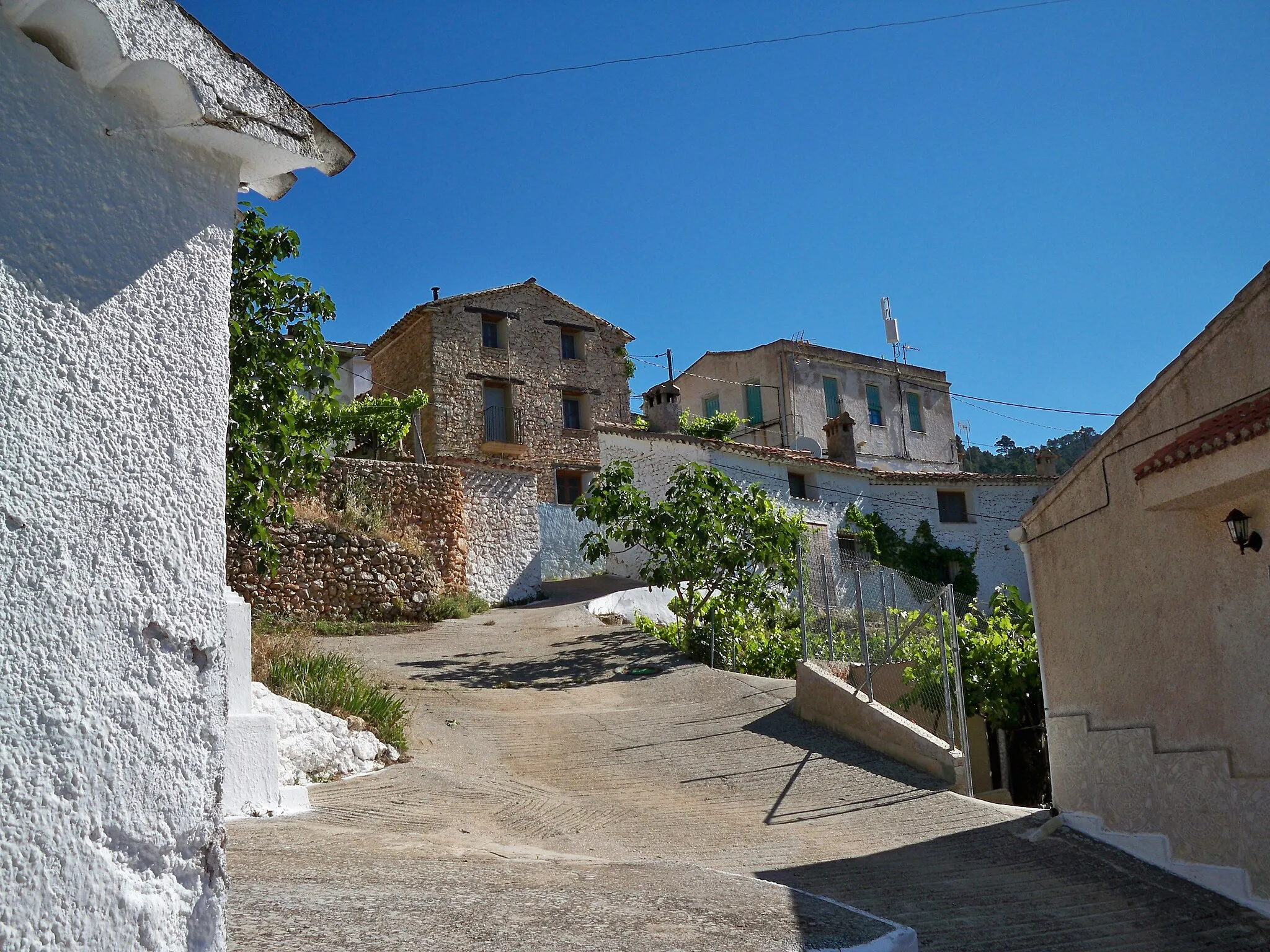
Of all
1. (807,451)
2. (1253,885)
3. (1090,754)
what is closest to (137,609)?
(1253,885)

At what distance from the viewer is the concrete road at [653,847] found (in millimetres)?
3857

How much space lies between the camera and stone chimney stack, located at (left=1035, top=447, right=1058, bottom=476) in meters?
31.4

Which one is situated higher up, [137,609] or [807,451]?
[807,451]

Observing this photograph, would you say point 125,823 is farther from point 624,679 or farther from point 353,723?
point 624,679

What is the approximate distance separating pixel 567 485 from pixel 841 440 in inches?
312

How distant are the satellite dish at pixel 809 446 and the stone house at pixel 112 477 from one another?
2507cm

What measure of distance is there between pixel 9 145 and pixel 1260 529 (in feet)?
24.2

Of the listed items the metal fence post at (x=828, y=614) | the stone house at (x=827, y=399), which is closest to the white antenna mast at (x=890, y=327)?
the stone house at (x=827, y=399)

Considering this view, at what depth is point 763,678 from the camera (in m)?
13.6

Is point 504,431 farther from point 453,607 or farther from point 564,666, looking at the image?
point 564,666

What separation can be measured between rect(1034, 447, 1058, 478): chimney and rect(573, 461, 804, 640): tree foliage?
57.5ft

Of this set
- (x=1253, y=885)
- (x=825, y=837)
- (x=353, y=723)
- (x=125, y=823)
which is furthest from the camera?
(x=353, y=723)

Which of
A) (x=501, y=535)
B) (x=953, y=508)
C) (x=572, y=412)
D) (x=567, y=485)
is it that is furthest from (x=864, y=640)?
(x=572, y=412)

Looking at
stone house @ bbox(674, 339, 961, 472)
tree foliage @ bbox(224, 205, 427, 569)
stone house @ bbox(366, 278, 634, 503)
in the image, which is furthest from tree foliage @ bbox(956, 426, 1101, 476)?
tree foliage @ bbox(224, 205, 427, 569)
